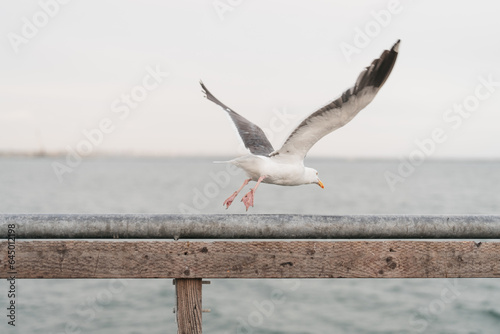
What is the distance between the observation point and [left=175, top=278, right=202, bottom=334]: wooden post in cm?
276

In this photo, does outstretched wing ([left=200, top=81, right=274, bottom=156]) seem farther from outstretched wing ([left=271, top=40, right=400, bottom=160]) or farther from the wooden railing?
the wooden railing

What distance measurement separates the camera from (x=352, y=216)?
283 centimetres

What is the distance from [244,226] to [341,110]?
7.34ft

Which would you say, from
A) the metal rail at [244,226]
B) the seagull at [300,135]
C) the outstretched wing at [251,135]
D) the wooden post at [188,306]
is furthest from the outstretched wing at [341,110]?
the wooden post at [188,306]

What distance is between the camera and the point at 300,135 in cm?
518

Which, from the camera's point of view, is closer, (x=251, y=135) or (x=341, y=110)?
(x=341, y=110)

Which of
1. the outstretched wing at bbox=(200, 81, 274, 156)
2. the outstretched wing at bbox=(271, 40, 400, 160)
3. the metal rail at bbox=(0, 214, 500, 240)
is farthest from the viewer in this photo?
the outstretched wing at bbox=(200, 81, 274, 156)

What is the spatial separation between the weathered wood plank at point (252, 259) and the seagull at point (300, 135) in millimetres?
1655

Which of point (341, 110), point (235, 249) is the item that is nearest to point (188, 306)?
point (235, 249)

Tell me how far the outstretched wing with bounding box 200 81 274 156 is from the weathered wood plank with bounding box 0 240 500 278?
3.00 m

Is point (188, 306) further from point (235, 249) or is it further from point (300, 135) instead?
point (300, 135)

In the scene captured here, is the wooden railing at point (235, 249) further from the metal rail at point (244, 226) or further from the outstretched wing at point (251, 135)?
the outstretched wing at point (251, 135)

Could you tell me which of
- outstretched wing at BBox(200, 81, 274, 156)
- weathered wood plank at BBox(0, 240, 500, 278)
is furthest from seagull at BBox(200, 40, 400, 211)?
weathered wood plank at BBox(0, 240, 500, 278)

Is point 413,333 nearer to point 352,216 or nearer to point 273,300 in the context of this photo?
point 273,300
